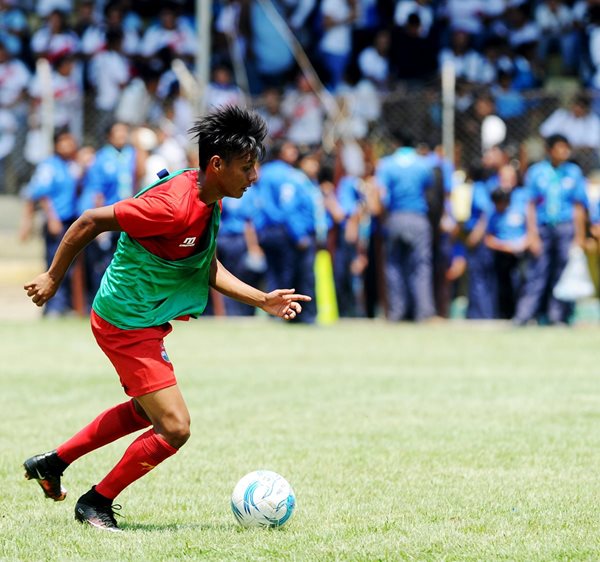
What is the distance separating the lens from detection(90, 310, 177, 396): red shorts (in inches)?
215

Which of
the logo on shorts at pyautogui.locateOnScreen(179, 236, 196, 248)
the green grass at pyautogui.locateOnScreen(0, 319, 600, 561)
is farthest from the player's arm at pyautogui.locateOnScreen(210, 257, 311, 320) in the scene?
the green grass at pyautogui.locateOnScreen(0, 319, 600, 561)

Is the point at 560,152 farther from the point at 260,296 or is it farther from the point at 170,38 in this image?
the point at 260,296

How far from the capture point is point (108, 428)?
19.0ft

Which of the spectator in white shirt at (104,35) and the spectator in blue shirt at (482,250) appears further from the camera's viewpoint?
the spectator in white shirt at (104,35)

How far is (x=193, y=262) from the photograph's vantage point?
5602 millimetres

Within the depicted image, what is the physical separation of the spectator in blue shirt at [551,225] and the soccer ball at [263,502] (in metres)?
9.98

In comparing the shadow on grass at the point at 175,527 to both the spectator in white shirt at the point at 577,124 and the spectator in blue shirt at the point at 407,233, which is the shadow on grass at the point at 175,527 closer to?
the spectator in blue shirt at the point at 407,233

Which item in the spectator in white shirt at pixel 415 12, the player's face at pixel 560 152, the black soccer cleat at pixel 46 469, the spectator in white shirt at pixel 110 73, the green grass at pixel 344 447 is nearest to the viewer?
the green grass at pixel 344 447

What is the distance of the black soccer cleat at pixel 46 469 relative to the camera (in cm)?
587

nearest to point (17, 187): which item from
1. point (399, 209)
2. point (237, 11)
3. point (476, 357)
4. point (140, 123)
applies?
point (140, 123)

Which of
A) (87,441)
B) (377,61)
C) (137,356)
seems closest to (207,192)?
(137,356)

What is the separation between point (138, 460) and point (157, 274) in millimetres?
813

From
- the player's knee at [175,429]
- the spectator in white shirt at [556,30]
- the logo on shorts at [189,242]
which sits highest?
the spectator in white shirt at [556,30]

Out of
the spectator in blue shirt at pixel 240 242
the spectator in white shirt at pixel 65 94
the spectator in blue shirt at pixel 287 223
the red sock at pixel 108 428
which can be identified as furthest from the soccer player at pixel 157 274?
the spectator in white shirt at pixel 65 94
